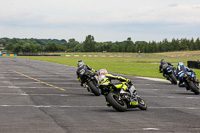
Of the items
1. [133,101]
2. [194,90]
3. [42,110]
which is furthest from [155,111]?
[194,90]

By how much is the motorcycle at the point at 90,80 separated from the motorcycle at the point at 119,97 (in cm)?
485

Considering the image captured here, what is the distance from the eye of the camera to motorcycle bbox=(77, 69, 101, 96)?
19250 mm

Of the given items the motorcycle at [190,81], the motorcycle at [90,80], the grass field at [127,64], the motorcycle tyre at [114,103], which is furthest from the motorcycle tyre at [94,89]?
the grass field at [127,64]

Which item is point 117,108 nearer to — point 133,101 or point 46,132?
point 133,101

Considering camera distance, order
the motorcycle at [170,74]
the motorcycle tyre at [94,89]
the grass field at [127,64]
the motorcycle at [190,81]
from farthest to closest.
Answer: the grass field at [127,64] → the motorcycle at [170,74] → the motorcycle at [190,81] → the motorcycle tyre at [94,89]

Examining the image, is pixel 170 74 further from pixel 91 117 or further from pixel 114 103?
pixel 91 117

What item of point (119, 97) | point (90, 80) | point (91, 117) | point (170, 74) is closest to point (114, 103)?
point (119, 97)

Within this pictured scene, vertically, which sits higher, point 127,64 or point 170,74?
point 170,74

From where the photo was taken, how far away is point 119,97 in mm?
13586

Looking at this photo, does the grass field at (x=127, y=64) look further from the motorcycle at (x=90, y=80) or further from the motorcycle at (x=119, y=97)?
the motorcycle at (x=119, y=97)

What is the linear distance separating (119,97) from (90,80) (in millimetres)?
6351

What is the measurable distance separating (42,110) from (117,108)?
2.75 meters

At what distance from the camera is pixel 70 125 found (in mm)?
10648

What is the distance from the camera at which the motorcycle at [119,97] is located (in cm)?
1344
